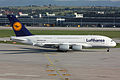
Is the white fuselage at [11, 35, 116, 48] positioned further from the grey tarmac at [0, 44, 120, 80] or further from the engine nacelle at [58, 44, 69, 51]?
the grey tarmac at [0, 44, 120, 80]

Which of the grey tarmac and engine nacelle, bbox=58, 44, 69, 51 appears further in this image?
engine nacelle, bbox=58, 44, 69, 51

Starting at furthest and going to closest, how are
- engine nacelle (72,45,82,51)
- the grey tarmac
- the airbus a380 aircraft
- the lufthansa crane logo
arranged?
the lufthansa crane logo
the airbus a380 aircraft
engine nacelle (72,45,82,51)
the grey tarmac

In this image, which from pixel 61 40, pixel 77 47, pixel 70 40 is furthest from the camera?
pixel 61 40

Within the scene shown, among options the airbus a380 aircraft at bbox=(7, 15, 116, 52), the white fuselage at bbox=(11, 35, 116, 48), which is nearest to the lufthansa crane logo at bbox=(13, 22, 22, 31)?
the airbus a380 aircraft at bbox=(7, 15, 116, 52)

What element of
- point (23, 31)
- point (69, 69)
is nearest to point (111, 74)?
point (69, 69)

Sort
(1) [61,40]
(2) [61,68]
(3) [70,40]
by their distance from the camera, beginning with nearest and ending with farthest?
(2) [61,68]
(3) [70,40]
(1) [61,40]

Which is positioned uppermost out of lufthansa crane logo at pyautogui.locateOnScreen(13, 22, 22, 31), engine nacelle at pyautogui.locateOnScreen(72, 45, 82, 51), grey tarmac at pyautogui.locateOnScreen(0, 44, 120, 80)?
lufthansa crane logo at pyautogui.locateOnScreen(13, 22, 22, 31)

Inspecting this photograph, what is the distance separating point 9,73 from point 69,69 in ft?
28.2

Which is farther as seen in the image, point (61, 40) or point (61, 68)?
point (61, 40)

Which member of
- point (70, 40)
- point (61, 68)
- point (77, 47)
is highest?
point (70, 40)

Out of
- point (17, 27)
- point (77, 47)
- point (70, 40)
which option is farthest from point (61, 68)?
point (17, 27)

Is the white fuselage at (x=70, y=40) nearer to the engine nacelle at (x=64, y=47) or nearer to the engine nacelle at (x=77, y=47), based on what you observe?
the engine nacelle at (x=64, y=47)

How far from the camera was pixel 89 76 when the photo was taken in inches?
1497

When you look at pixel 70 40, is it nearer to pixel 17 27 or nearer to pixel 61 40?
pixel 61 40
